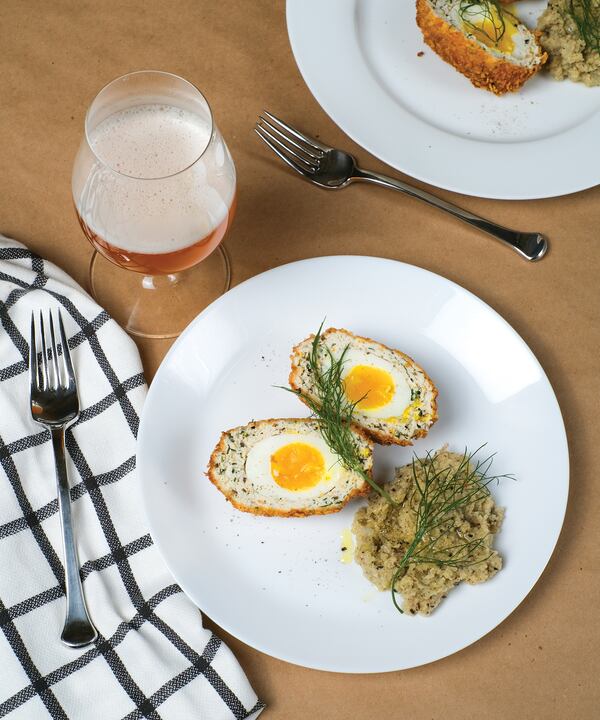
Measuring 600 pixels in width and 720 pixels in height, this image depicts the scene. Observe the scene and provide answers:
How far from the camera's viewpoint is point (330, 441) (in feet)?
6.73

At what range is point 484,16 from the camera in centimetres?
241

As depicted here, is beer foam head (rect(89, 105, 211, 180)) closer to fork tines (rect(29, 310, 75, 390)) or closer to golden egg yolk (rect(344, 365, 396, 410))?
fork tines (rect(29, 310, 75, 390))

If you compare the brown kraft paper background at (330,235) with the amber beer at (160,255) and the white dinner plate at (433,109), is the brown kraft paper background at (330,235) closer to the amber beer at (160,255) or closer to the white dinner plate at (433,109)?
the white dinner plate at (433,109)

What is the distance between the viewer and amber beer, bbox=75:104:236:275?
1780 mm

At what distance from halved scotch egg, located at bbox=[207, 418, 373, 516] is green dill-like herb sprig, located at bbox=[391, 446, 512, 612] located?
0.56ft

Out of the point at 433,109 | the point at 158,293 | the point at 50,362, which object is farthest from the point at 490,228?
the point at 50,362

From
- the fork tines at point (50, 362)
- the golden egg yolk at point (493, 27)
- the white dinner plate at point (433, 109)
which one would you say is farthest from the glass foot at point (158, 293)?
the golden egg yolk at point (493, 27)

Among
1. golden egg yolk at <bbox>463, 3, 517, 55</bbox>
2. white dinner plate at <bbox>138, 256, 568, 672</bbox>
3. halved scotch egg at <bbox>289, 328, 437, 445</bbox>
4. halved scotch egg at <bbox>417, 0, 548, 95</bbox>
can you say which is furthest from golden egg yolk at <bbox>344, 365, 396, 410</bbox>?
golden egg yolk at <bbox>463, 3, 517, 55</bbox>

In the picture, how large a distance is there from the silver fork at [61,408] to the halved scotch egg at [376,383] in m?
0.58

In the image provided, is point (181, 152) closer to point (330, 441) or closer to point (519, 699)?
point (330, 441)

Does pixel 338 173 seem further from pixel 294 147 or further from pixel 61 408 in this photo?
pixel 61 408

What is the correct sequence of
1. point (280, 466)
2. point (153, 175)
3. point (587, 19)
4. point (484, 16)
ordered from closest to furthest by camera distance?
point (153, 175)
point (280, 466)
point (587, 19)
point (484, 16)

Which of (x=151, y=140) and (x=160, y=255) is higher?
(x=151, y=140)

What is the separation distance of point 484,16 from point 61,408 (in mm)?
1639
